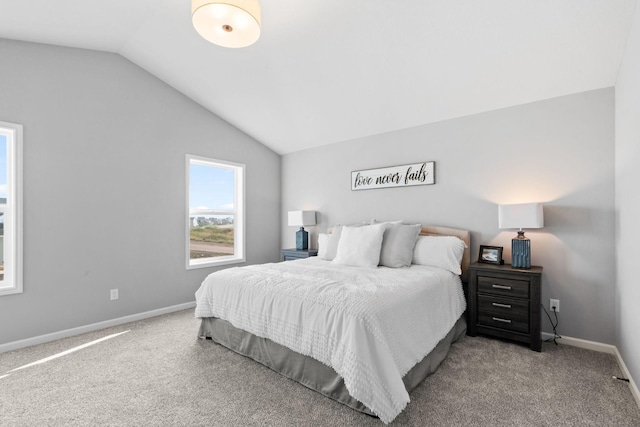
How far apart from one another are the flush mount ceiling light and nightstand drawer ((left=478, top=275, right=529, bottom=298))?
9.00 ft

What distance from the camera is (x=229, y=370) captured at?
222 centimetres

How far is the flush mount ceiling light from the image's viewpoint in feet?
5.65

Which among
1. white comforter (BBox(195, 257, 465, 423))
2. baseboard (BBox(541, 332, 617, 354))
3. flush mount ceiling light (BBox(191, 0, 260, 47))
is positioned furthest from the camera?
baseboard (BBox(541, 332, 617, 354))

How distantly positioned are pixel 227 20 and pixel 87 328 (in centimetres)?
318

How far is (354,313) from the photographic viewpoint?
1.70 m

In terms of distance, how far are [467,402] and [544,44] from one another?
8.50ft

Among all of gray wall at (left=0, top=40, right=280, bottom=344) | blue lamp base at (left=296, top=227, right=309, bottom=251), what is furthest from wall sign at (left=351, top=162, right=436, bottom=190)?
gray wall at (left=0, top=40, right=280, bottom=344)

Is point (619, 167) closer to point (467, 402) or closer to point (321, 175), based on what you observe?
point (467, 402)

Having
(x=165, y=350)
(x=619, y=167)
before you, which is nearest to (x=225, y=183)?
(x=165, y=350)

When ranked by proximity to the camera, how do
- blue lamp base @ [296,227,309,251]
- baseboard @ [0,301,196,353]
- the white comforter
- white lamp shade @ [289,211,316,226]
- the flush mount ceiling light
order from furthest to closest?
1. blue lamp base @ [296,227,309,251]
2. white lamp shade @ [289,211,316,226]
3. baseboard @ [0,301,196,353]
4. the flush mount ceiling light
5. the white comforter

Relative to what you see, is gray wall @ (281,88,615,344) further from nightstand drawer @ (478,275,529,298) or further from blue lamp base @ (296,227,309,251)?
blue lamp base @ (296,227,309,251)

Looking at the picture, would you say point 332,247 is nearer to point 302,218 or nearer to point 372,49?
point 302,218

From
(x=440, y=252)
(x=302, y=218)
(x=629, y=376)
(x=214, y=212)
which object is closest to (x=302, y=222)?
(x=302, y=218)

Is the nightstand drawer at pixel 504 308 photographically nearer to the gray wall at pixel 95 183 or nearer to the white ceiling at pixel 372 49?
the white ceiling at pixel 372 49
